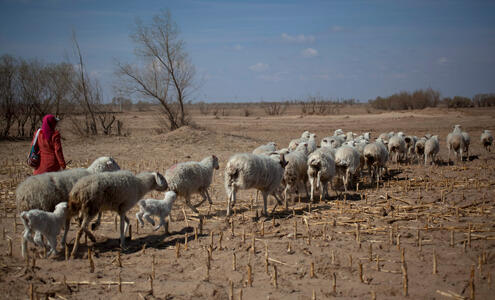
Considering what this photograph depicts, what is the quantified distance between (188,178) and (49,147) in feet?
9.84

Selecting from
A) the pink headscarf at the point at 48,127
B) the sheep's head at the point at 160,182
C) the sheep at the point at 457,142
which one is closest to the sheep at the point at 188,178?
the sheep's head at the point at 160,182

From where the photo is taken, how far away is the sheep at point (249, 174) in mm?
7965

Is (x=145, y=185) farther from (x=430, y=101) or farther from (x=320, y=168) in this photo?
(x=430, y=101)

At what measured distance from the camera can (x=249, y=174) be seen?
313 inches

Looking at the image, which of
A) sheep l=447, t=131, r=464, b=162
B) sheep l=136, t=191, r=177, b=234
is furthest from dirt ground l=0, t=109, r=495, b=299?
sheep l=447, t=131, r=464, b=162

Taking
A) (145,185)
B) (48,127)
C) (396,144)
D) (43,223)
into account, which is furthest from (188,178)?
(396,144)

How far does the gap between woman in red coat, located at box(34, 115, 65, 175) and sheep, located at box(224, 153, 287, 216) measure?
3563 millimetres

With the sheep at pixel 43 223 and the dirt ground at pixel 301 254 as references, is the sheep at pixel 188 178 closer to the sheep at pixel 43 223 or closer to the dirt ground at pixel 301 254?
the dirt ground at pixel 301 254

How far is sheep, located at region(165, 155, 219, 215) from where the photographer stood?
26.8 ft

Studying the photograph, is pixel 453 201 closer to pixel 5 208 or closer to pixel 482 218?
pixel 482 218

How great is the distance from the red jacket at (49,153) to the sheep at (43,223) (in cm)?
186

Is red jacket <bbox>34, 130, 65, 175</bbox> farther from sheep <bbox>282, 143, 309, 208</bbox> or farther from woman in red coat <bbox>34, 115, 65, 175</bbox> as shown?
sheep <bbox>282, 143, 309, 208</bbox>

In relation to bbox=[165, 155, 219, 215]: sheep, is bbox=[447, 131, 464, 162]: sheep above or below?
above

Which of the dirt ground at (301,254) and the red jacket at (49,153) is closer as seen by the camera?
the dirt ground at (301,254)
